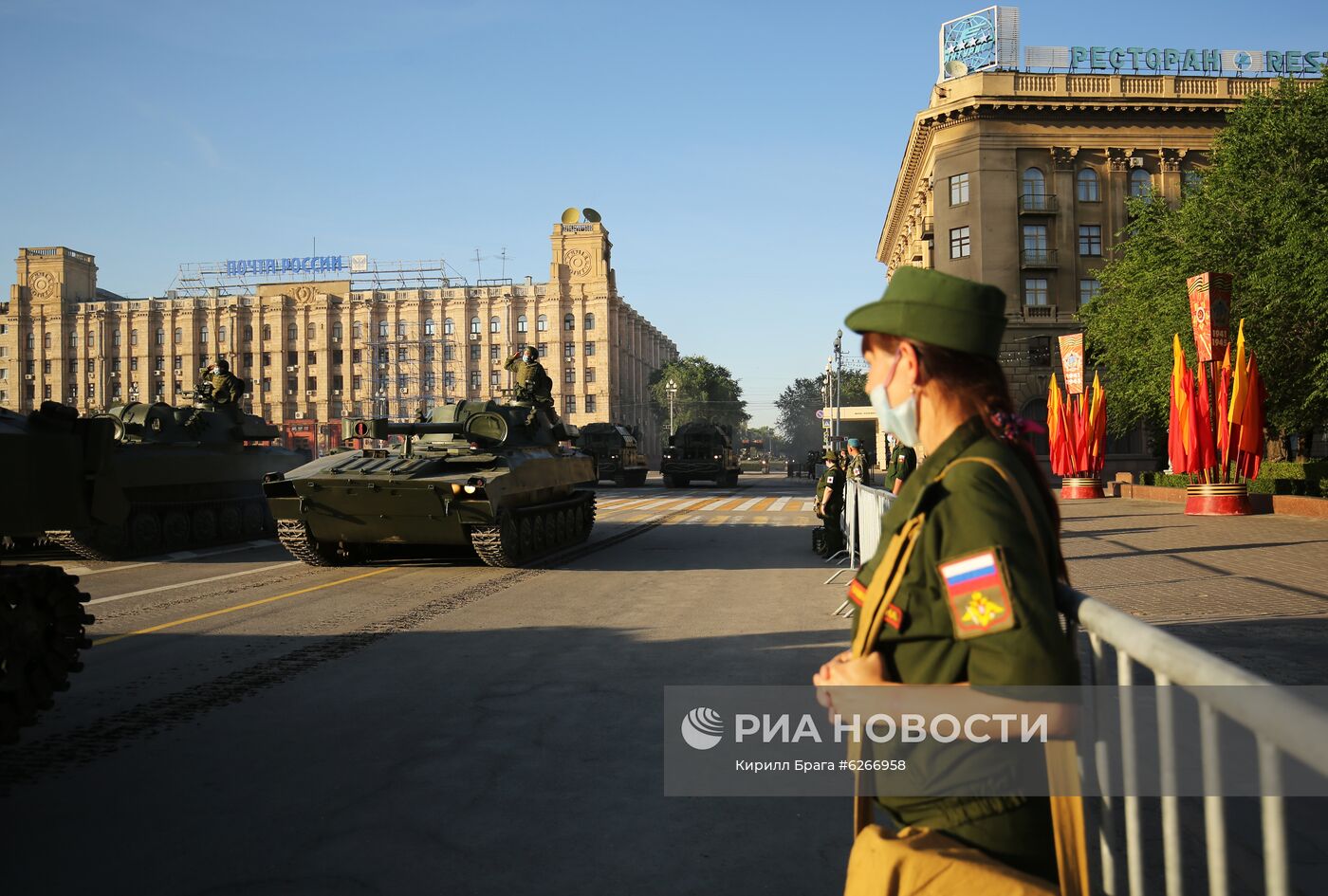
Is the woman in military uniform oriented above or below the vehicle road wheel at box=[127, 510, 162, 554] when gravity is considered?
above

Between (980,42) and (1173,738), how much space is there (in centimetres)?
5035

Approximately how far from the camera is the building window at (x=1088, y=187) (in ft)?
154

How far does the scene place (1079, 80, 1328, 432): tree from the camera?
21.7 m

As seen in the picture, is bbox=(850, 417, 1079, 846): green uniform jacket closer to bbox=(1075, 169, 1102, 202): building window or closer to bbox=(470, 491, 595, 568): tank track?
bbox=(470, 491, 595, 568): tank track

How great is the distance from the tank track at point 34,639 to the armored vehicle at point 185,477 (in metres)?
9.18

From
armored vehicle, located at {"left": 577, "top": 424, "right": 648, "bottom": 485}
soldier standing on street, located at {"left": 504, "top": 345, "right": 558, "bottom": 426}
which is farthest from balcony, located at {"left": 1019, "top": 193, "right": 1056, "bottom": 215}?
soldier standing on street, located at {"left": 504, "top": 345, "right": 558, "bottom": 426}

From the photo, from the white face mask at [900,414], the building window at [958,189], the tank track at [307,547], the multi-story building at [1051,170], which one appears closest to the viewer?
the white face mask at [900,414]

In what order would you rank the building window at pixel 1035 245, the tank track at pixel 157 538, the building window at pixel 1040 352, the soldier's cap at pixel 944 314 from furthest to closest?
the building window at pixel 1035 245, the building window at pixel 1040 352, the tank track at pixel 157 538, the soldier's cap at pixel 944 314

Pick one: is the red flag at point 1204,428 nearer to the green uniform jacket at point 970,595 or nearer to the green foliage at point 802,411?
the green uniform jacket at point 970,595

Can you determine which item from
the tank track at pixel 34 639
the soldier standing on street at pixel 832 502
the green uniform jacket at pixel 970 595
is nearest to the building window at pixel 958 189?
the soldier standing on street at pixel 832 502

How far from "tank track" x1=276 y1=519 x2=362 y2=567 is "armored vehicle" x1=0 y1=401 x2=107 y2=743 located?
5.95 metres

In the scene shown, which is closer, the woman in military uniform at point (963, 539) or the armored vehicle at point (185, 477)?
the woman in military uniform at point (963, 539)

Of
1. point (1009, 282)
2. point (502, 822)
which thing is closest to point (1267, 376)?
point (1009, 282)

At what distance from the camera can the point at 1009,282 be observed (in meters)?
45.8
